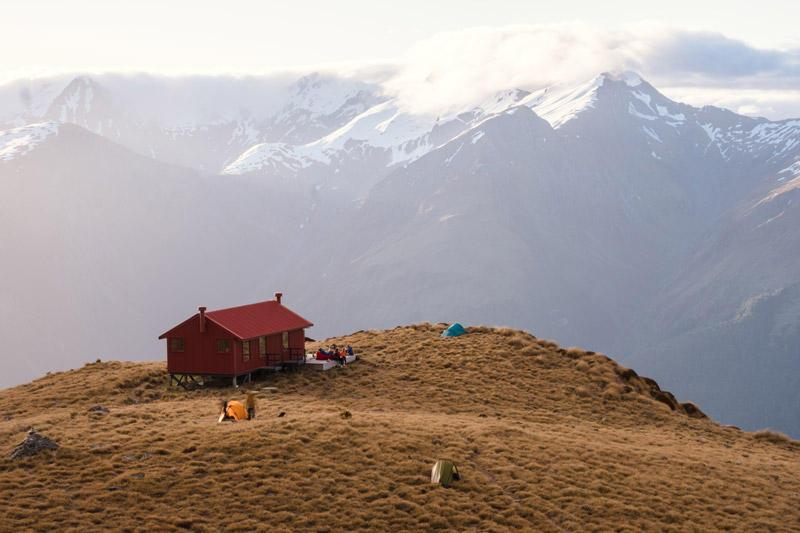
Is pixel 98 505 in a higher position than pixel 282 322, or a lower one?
lower

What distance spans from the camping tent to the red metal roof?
27.7 meters

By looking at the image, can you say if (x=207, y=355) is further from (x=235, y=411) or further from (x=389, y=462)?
(x=389, y=462)

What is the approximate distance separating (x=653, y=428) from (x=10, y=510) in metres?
41.2

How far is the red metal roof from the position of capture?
60094 millimetres

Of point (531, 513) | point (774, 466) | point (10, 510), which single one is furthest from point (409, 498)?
point (774, 466)

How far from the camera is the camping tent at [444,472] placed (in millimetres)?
34719

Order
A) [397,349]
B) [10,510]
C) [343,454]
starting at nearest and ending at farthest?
[10,510]
[343,454]
[397,349]

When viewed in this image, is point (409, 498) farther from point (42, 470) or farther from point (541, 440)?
point (42, 470)

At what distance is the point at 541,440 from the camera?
141 feet

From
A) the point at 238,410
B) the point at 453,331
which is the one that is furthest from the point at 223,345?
the point at 453,331

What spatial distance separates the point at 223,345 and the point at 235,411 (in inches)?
605

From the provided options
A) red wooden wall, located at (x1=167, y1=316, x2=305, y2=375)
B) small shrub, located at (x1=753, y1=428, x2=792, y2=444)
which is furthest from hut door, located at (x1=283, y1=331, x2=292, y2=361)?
small shrub, located at (x1=753, y1=428, x2=792, y2=444)

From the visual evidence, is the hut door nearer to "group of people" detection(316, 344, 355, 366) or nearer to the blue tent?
"group of people" detection(316, 344, 355, 366)

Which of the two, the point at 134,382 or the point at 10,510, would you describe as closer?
the point at 10,510
